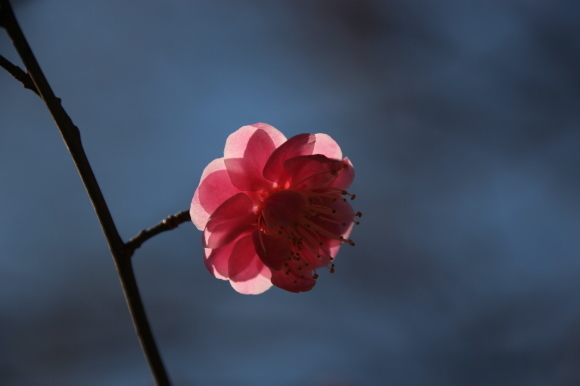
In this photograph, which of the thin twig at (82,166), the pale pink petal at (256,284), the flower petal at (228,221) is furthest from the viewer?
the pale pink petal at (256,284)

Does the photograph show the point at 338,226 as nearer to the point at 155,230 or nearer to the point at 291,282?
the point at 291,282

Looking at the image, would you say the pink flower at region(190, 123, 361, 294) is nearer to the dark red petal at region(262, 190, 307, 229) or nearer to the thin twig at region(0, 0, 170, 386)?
the dark red petal at region(262, 190, 307, 229)

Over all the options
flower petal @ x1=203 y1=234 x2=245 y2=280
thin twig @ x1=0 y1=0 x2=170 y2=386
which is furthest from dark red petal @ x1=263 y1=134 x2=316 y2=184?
thin twig @ x1=0 y1=0 x2=170 y2=386

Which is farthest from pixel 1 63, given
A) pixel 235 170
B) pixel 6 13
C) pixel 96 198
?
pixel 235 170

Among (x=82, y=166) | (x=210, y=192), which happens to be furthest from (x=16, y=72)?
(x=210, y=192)

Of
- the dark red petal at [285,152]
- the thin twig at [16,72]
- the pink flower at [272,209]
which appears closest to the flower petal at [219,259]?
the pink flower at [272,209]

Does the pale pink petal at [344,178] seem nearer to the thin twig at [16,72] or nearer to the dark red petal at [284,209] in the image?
the dark red petal at [284,209]
